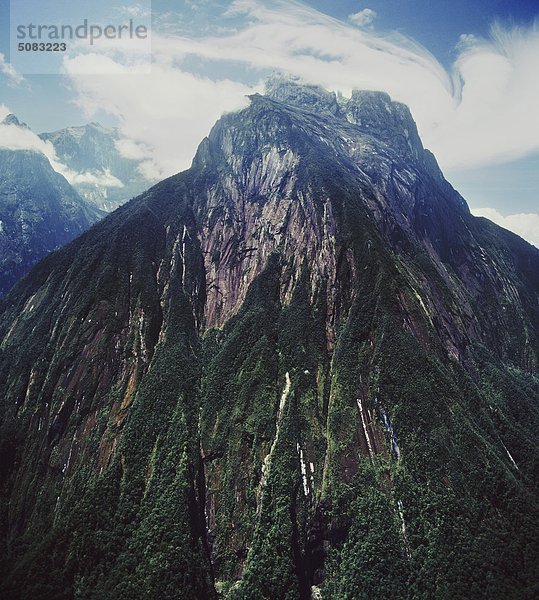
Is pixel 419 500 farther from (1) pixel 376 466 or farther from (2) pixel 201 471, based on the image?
(2) pixel 201 471

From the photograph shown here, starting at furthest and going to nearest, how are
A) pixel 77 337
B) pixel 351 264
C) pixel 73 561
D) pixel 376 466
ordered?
pixel 351 264
pixel 77 337
pixel 376 466
pixel 73 561

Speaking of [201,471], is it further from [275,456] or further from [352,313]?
[352,313]

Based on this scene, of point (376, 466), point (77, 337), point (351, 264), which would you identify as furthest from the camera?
point (351, 264)

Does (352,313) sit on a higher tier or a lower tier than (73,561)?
higher

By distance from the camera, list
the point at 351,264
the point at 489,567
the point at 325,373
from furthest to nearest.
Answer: the point at 351,264 → the point at 325,373 → the point at 489,567

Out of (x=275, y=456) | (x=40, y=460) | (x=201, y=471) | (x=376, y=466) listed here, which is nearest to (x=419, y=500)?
(x=376, y=466)

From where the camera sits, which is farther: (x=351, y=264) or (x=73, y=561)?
(x=351, y=264)

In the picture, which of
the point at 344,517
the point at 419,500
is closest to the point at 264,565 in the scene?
the point at 344,517

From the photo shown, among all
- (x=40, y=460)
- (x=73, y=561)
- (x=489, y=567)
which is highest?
(x=40, y=460)

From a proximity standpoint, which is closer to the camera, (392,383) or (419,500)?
(419,500)
